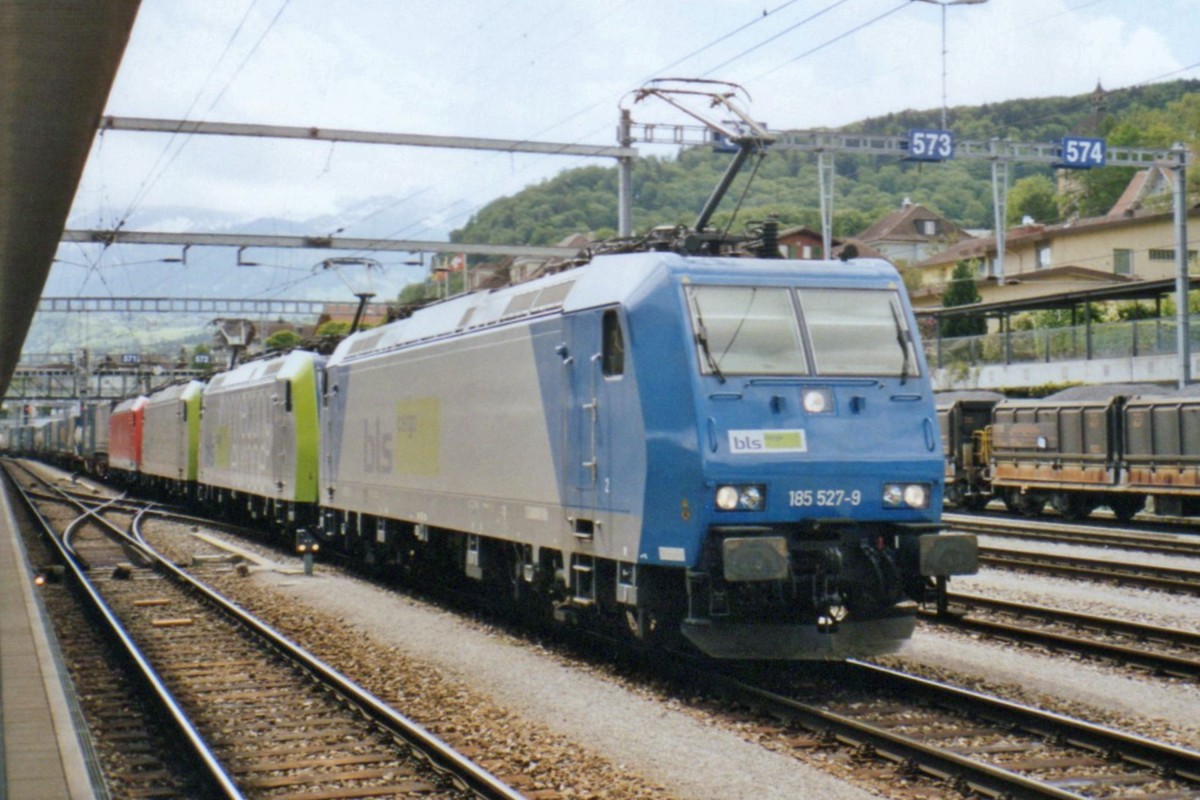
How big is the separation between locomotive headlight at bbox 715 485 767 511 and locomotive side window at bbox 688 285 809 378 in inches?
34.4

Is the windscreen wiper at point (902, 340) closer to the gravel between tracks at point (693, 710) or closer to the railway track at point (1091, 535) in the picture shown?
the gravel between tracks at point (693, 710)

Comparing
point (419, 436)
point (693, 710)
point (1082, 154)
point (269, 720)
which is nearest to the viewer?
point (693, 710)

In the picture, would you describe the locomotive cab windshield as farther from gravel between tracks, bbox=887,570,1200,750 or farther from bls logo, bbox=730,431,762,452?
gravel between tracks, bbox=887,570,1200,750

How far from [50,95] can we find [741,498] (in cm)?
574

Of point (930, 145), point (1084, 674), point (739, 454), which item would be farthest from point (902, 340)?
point (930, 145)

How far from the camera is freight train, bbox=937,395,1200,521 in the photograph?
89.7ft

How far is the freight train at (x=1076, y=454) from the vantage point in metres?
27.3

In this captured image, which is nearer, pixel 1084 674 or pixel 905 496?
pixel 905 496

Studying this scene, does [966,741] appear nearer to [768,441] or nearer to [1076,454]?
[768,441]

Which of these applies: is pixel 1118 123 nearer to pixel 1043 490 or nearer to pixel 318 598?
pixel 1043 490

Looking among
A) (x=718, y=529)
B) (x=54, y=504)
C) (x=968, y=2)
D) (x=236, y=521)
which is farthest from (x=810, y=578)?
(x=54, y=504)

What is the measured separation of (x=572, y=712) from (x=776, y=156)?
101 metres

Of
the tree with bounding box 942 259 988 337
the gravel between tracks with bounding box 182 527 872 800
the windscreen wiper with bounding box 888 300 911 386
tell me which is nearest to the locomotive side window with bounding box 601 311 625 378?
the windscreen wiper with bounding box 888 300 911 386

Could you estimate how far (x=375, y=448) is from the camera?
19.3 meters
